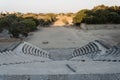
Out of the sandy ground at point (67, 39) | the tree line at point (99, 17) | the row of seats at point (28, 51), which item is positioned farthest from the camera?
the tree line at point (99, 17)

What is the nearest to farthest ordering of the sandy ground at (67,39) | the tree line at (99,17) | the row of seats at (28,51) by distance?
1. the row of seats at (28,51)
2. the sandy ground at (67,39)
3. the tree line at (99,17)

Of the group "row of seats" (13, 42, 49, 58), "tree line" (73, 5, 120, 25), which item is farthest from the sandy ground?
"tree line" (73, 5, 120, 25)

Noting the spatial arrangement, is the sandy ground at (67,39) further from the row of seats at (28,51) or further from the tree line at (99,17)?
the tree line at (99,17)

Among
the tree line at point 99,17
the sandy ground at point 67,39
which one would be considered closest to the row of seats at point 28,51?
the sandy ground at point 67,39

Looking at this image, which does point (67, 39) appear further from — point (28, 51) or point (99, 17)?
point (99, 17)

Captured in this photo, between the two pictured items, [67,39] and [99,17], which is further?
[99,17]

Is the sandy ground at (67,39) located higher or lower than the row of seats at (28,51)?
lower

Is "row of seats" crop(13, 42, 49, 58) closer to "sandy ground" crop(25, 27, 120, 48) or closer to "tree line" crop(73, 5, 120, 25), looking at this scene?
"sandy ground" crop(25, 27, 120, 48)

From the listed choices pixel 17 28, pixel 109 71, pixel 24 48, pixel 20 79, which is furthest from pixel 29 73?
pixel 17 28

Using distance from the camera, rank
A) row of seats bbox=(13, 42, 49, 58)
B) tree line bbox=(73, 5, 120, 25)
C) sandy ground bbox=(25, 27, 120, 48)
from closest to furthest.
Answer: row of seats bbox=(13, 42, 49, 58), sandy ground bbox=(25, 27, 120, 48), tree line bbox=(73, 5, 120, 25)

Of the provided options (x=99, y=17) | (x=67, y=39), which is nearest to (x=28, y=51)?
(x=67, y=39)

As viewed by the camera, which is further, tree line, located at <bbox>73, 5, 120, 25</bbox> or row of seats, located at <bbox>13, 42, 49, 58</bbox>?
tree line, located at <bbox>73, 5, 120, 25</bbox>

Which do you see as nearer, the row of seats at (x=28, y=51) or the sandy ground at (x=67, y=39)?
the row of seats at (x=28, y=51)

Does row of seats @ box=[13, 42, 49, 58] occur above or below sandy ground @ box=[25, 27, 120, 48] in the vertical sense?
above
